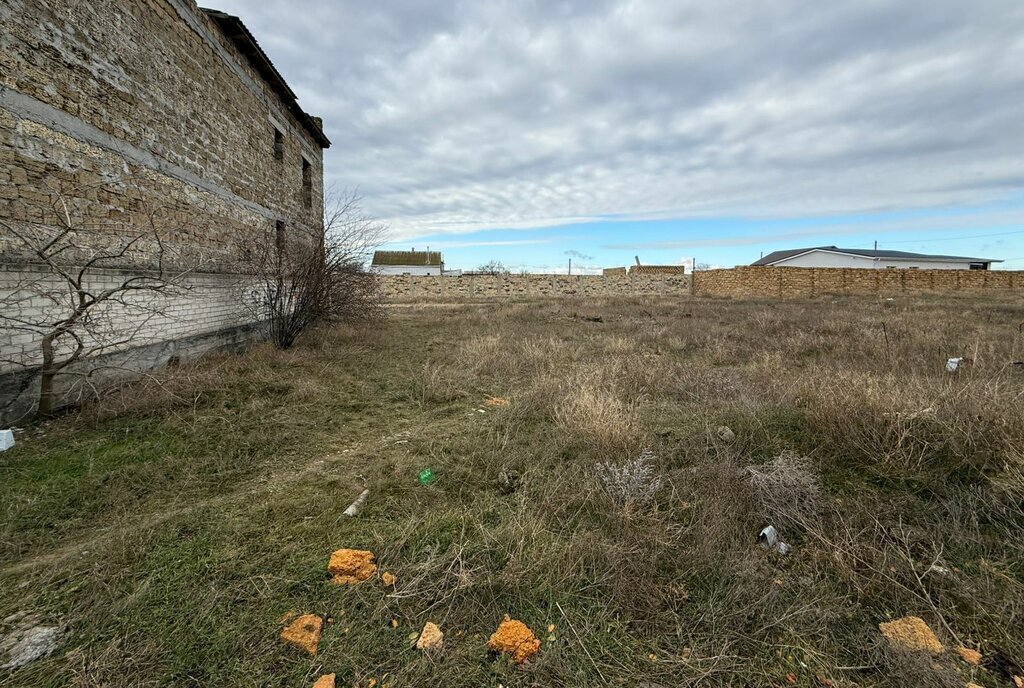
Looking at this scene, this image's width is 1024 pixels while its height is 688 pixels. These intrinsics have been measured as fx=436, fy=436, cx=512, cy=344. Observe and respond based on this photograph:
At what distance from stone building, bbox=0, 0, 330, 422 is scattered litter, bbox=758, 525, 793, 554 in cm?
617

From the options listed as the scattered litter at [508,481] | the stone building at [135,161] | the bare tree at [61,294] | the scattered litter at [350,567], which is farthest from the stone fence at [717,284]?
the scattered litter at [350,567]

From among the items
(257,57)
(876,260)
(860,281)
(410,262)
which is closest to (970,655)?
(257,57)

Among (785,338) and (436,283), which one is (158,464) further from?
(436,283)

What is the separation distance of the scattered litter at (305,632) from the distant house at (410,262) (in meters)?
46.6

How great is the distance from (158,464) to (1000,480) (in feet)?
19.8

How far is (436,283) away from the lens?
26500 millimetres

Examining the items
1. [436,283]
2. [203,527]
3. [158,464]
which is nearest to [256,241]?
[158,464]

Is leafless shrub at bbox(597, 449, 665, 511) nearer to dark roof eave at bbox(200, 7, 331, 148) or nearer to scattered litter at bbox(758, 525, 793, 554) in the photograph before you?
scattered litter at bbox(758, 525, 793, 554)

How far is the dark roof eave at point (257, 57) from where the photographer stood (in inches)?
324

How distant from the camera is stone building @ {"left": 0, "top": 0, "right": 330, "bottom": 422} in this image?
442 centimetres

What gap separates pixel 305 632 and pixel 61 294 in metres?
4.96

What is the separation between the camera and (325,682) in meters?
1.70

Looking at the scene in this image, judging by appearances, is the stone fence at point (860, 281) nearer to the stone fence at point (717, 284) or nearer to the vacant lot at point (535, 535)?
the stone fence at point (717, 284)

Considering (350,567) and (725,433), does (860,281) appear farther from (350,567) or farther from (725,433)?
(350,567)
